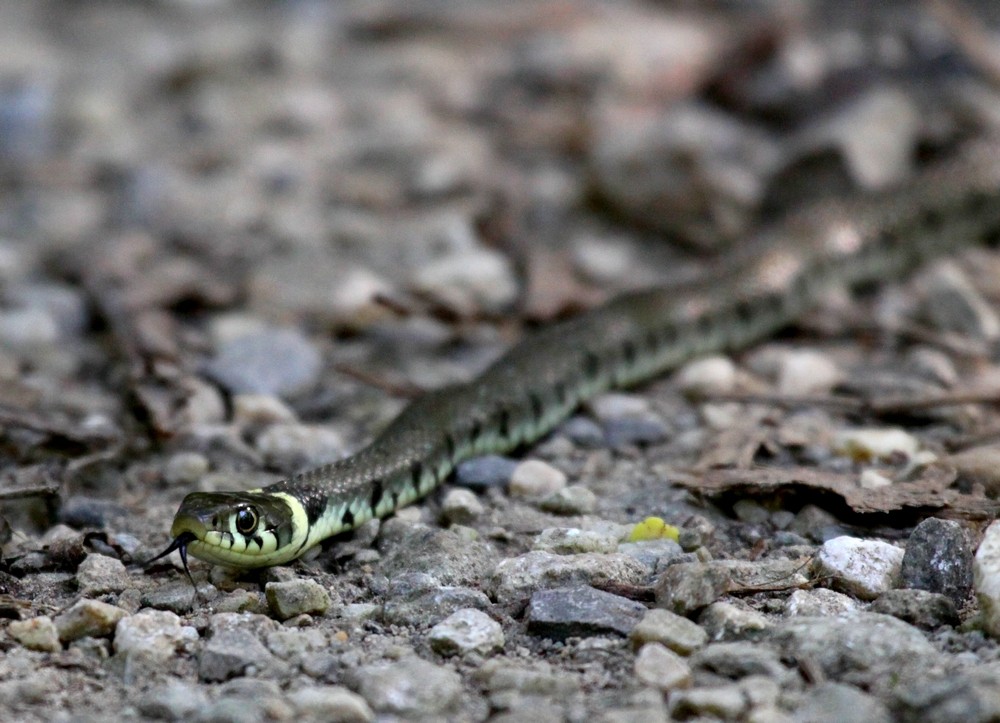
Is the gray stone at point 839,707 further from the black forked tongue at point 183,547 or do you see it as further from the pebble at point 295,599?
the black forked tongue at point 183,547

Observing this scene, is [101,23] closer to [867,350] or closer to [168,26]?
[168,26]

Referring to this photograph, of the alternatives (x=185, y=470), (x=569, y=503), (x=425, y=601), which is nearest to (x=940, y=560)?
(x=569, y=503)

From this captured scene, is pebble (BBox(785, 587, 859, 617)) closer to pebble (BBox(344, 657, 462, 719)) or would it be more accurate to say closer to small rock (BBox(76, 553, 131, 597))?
pebble (BBox(344, 657, 462, 719))

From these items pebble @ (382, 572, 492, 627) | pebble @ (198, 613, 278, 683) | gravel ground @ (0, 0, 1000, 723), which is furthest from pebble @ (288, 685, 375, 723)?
pebble @ (382, 572, 492, 627)

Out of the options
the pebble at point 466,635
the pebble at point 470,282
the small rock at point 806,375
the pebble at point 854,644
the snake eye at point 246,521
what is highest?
the pebble at point 470,282

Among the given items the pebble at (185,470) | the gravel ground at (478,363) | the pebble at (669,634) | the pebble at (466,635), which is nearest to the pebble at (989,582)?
the gravel ground at (478,363)

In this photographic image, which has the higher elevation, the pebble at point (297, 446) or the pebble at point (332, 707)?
the pebble at point (297, 446)
